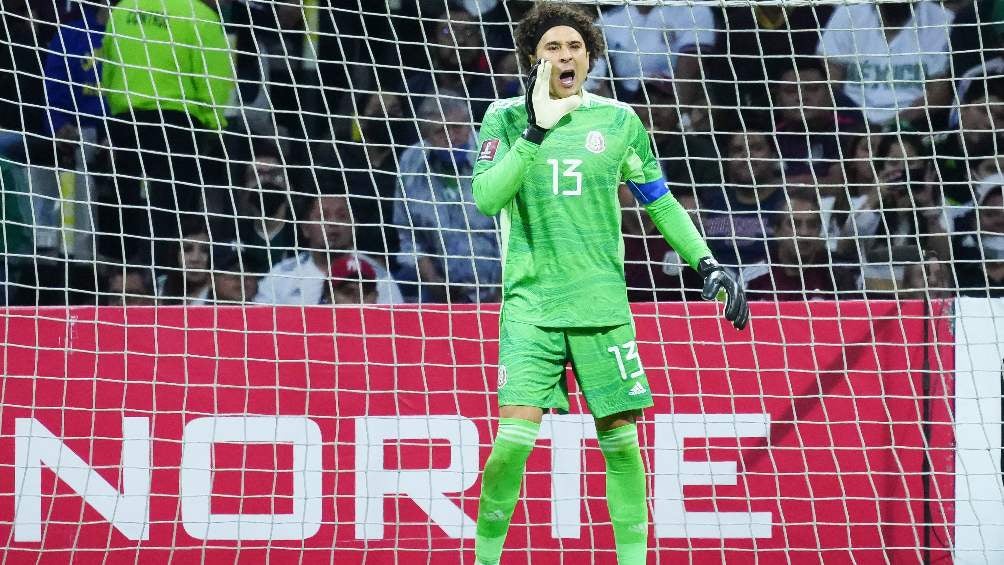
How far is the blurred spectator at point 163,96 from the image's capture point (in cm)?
562

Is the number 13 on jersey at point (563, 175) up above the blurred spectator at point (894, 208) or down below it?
above

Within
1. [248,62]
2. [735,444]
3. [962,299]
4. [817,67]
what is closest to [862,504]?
[735,444]

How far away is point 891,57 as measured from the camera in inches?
237

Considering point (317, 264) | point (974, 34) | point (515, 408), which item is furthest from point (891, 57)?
point (515, 408)

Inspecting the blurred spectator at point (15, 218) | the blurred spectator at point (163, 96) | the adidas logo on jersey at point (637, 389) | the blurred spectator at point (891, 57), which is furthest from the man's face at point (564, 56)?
the blurred spectator at point (15, 218)

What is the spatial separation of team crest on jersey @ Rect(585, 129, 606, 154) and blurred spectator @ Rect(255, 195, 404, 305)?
223 centimetres

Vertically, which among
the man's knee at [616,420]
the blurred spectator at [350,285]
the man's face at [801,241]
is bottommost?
the man's knee at [616,420]

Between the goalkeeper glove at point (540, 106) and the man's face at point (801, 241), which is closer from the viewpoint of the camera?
the goalkeeper glove at point (540, 106)

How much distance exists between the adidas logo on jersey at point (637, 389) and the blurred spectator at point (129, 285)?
9.16ft

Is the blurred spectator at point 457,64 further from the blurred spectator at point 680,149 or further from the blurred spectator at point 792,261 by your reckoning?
the blurred spectator at point 792,261

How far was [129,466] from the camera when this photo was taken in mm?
4676

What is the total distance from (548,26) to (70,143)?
123 inches

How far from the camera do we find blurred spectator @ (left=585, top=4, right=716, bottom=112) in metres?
6.03

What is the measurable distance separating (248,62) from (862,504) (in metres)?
3.42
